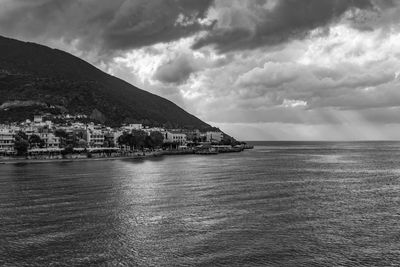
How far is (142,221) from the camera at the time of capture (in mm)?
42312

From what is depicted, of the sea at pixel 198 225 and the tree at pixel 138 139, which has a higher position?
the tree at pixel 138 139

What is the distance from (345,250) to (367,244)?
2758 mm

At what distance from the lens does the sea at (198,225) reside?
101 feet

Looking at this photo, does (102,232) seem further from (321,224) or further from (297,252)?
(321,224)

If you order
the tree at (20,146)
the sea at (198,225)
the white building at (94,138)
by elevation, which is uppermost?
the white building at (94,138)

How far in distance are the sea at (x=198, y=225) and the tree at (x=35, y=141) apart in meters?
93.3

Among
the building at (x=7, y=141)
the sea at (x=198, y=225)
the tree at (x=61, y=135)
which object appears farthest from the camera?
the tree at (x=61, y=135)

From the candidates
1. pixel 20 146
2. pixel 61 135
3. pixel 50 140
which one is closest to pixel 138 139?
pixel 61 135

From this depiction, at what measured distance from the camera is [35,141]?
158250 millimetres

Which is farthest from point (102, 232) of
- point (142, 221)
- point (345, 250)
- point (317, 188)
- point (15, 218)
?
point (317, 188)

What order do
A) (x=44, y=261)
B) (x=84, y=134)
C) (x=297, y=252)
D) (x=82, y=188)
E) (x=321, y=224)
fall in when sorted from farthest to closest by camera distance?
(x=84, y=134), (x=82, y=188), (x=321, y=224), (x=297, y=252), (x=44, y=261)

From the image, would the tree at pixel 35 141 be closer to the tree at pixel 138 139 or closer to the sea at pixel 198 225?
the tree at pixel 138 139

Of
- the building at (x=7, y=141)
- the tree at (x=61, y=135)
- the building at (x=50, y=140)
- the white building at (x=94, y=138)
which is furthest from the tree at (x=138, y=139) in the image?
the building at (x=7, y=141)

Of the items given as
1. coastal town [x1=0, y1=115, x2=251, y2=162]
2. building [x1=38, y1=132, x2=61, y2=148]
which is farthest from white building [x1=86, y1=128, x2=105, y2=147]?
building [x1=38, y1=132, x2=61, y2=148]
